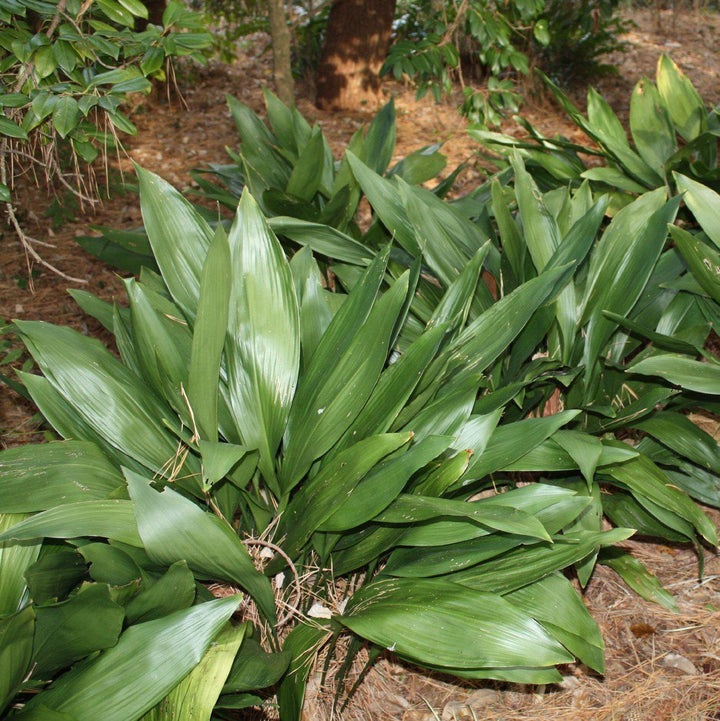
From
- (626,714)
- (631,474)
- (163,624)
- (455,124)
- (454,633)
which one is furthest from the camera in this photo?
(455,124)

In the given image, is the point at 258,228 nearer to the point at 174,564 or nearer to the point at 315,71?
the point at 174,564

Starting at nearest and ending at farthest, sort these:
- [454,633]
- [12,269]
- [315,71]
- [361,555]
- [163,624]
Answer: [163,624] → [454,633] → [361,555] → [12,269] → [315,71]

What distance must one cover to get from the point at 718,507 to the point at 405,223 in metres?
1.44

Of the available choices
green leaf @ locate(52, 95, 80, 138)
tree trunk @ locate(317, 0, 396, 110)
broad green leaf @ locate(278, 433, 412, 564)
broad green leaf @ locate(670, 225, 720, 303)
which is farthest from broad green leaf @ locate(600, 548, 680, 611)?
tree trunk @ locate(317, 0, 396, 110)

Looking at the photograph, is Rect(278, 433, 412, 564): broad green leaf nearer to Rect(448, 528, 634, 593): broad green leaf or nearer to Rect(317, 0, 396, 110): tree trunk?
Rect(448, 528, 634, 593): broad green leaf

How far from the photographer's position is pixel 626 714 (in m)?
2.07

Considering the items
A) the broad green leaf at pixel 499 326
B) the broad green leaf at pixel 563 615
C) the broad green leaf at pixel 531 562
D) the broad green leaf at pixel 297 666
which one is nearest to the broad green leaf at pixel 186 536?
the broad green leaf at pixel 297 666

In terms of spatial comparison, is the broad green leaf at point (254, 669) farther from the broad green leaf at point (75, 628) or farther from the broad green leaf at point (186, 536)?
the broad green leaf at point (75, 628)

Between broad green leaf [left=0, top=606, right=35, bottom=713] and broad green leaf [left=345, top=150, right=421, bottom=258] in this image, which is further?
broad green leaf [left=345, top=150, right=421, bottom=258]

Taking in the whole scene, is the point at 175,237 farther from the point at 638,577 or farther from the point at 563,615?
the point at 638,577

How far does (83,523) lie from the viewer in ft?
5.08

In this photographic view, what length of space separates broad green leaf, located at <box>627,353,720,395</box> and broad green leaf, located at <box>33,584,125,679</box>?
60.5 inches

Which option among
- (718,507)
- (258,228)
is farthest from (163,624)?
(718,507)

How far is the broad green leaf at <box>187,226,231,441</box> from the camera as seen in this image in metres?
1.74
